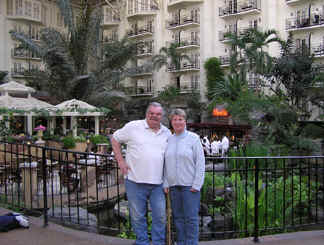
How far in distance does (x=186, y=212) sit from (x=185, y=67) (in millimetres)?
26958

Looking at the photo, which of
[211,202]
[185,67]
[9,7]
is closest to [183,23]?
[185,67]

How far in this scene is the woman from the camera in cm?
326

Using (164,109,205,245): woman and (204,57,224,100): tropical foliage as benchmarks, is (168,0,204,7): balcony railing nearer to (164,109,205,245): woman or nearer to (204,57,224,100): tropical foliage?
(204,57,224,100): tropical foliage

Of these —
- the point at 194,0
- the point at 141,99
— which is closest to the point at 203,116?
the point at 141,99

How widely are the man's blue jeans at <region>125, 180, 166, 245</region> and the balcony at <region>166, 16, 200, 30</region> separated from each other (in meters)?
27.0

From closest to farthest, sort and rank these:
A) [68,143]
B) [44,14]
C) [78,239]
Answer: [78,239]
[68,143]
[44,14]

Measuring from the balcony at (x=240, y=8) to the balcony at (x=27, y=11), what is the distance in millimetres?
17237

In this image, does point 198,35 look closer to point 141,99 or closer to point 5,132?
point 141,99

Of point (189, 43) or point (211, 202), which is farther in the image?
point (189, 43)

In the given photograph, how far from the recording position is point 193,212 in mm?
3322

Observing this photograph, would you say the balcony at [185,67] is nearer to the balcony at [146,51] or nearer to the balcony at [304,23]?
the balcony at [146,51]

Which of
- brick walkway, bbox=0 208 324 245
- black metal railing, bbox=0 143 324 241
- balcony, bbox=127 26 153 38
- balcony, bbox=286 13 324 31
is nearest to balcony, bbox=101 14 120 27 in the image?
balcony, bbox=127 26 153 38

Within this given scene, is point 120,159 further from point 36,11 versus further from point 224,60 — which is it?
point 36,11

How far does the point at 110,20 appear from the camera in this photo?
3384 centimetres
